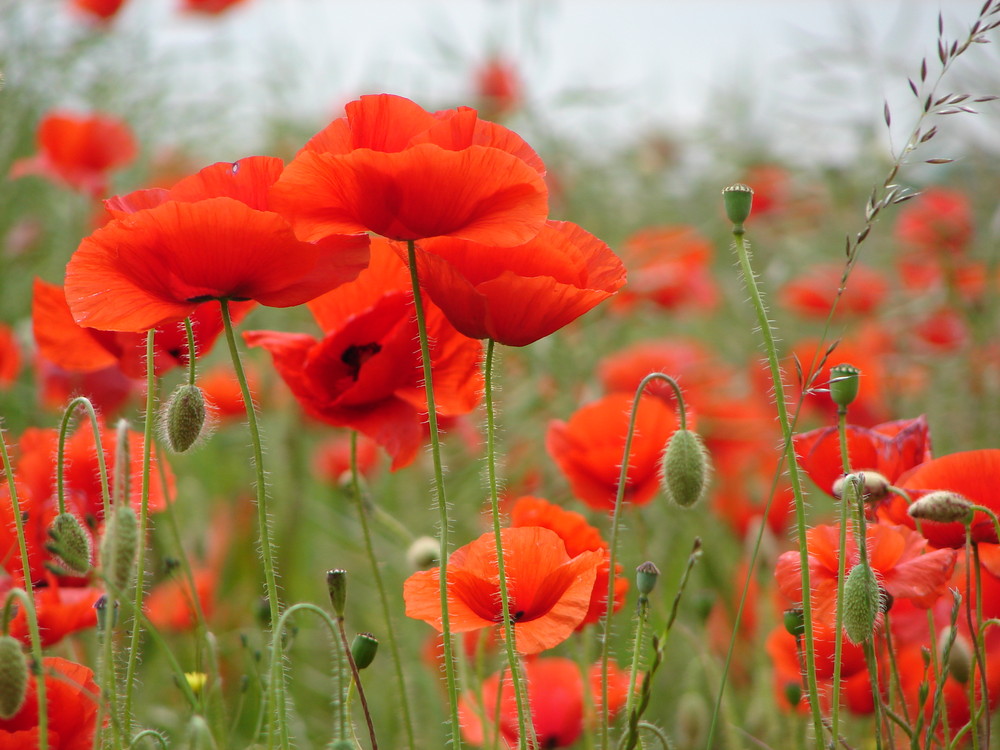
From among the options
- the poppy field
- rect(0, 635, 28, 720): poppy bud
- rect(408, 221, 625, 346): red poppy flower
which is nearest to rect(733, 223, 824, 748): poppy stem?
the poppy field

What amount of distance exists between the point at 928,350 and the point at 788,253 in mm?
592

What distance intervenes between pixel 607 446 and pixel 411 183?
1.78ft

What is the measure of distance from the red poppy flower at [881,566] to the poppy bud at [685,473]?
0.10 meters

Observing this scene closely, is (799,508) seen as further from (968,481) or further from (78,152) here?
(78,152)

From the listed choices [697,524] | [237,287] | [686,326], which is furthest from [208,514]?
[686,326]

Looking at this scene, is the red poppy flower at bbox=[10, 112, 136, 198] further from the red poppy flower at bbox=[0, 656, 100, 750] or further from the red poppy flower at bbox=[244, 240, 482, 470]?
the red poppy flower at bbox=[0, 656, 100, 750]

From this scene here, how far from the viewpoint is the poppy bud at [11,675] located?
0.71 meters

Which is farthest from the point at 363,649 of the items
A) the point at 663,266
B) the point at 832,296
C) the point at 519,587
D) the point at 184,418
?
the point at 832,296

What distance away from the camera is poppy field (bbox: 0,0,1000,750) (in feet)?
2.75

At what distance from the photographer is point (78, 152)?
2473 mm

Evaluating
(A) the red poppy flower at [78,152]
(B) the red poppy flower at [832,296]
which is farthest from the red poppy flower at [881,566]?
(A) the red poppy flower at [78,152]

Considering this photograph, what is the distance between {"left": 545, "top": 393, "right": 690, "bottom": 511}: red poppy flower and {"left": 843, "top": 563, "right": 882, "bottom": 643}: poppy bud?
474 millimetres

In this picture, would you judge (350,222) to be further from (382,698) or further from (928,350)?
(928,350)

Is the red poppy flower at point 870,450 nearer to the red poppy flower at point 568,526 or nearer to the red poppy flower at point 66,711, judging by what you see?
the red poppy flower at point 568,526
